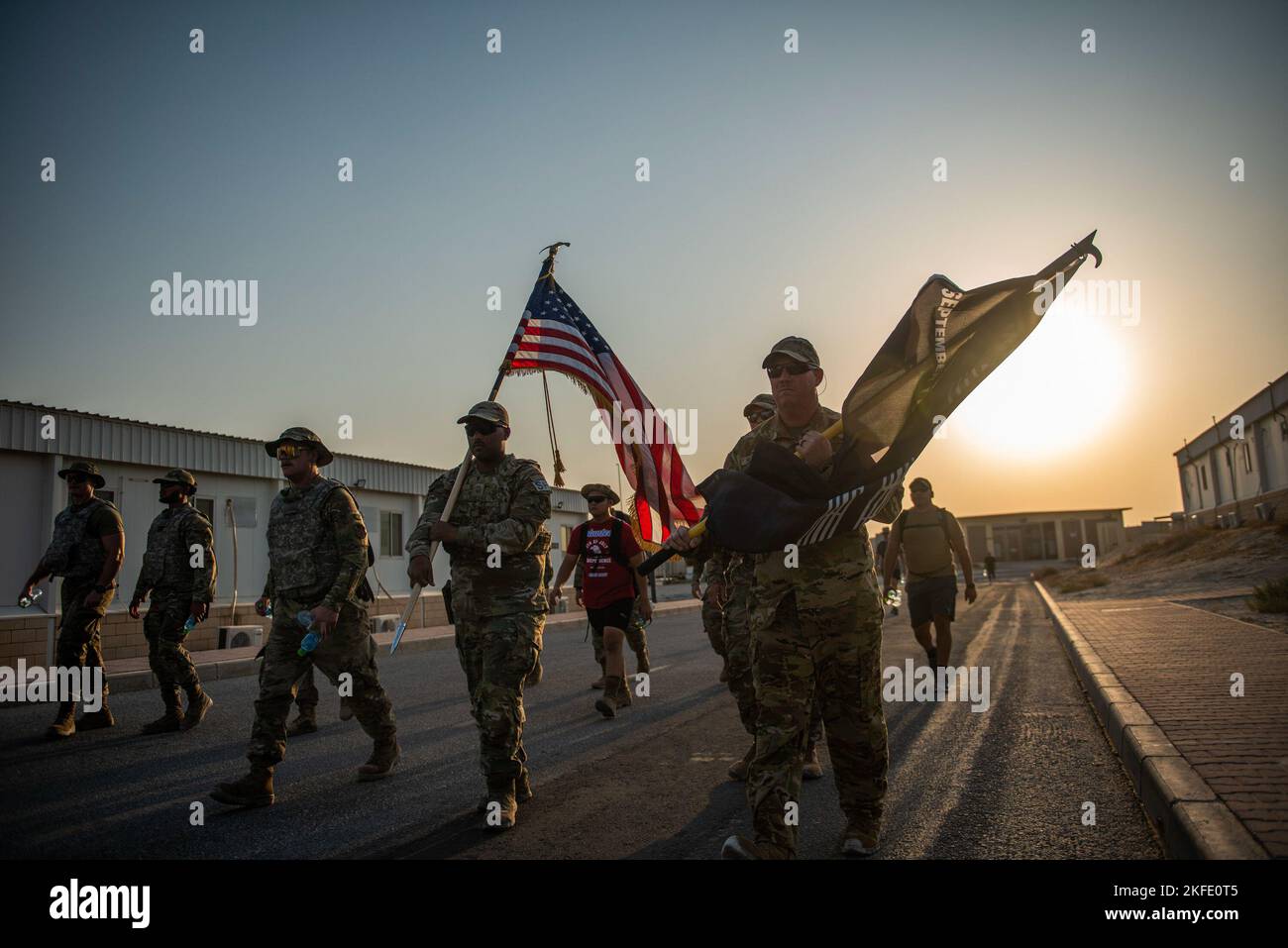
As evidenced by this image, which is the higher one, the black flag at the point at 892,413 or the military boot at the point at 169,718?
the black flag at the point at 892,413

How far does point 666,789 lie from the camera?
5.22 meters

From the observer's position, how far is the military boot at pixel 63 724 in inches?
296

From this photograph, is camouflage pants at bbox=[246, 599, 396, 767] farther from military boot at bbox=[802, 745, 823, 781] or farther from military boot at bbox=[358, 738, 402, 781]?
military boot at bbox=[802, 745, 823, 781]

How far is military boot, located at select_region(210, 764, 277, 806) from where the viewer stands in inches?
197

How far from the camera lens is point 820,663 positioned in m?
3.69

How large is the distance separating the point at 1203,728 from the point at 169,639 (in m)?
8.05

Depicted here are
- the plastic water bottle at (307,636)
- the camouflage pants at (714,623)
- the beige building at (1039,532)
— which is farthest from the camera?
the beige building at (1039,532)

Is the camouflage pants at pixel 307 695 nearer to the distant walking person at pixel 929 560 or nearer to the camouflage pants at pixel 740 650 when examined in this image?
the camouflage pants at pixel 740 650

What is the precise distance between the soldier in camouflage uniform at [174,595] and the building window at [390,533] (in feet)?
55.9

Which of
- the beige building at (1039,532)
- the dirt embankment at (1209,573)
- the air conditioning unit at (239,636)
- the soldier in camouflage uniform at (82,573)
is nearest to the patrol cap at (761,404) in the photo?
the soldier in camouflage uniform at (82,573)

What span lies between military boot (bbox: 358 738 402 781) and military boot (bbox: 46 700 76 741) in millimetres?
3516

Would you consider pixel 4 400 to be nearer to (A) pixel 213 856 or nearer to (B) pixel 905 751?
(A) pixel 213 856
